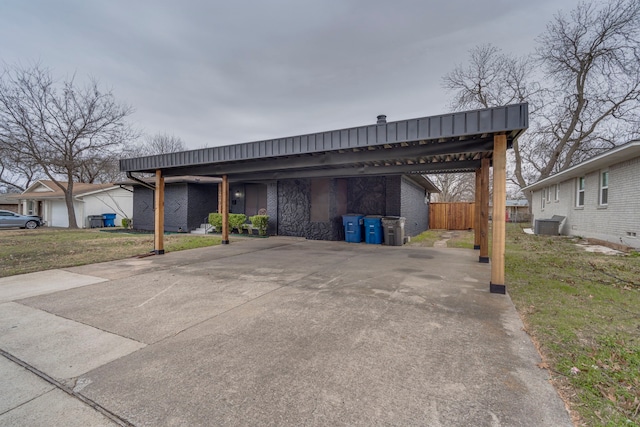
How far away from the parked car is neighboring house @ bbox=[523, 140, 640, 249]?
95.0 ft

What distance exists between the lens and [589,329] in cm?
284

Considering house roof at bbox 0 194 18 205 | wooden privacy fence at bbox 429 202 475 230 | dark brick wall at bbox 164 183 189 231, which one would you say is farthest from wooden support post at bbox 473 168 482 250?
house roof at bbox 0 194 18 205

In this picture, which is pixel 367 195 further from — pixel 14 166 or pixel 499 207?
pixel 14 166

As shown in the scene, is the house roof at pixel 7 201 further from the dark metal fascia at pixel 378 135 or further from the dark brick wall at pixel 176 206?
the dark metal fascia at pixel 378 135

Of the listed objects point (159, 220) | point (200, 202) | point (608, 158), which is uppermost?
point (608, 158)

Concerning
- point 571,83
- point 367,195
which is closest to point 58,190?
point 367,195

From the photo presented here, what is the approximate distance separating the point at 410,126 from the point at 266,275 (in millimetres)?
3892

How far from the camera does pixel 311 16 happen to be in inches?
385

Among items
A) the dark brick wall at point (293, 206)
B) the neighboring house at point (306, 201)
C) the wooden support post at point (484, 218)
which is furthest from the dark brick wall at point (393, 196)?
the wooden support post at point (484, 218)

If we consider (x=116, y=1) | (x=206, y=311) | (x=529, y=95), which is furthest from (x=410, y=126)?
(x=529, y=95)

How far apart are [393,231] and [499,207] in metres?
5.68

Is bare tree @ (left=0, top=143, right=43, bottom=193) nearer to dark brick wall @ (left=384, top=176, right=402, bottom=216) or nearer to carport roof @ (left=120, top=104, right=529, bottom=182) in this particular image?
carport roof @ (left=120, top=104, right=529, bottom=182)

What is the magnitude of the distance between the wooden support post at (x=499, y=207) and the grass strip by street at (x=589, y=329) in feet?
0.95

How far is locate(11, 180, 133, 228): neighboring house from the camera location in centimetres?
1902
